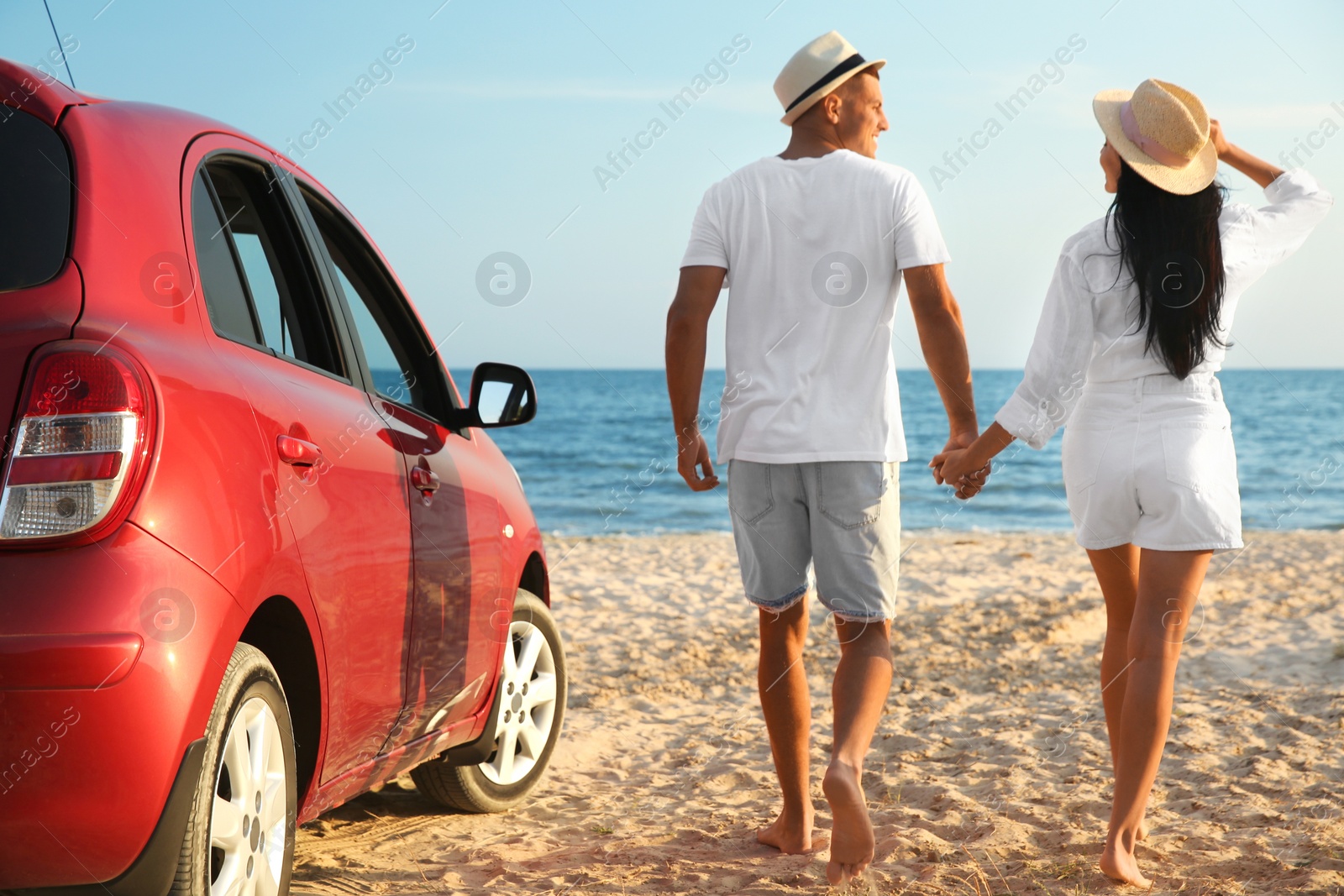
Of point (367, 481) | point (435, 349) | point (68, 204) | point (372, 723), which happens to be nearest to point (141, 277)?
point (68, 204)

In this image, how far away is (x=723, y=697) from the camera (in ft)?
19.8

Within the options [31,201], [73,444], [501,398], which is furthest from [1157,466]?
[31,201]

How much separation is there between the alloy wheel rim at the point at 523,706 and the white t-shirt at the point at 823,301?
1.11 meters

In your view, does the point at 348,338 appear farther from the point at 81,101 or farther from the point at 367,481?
the point at 81,101

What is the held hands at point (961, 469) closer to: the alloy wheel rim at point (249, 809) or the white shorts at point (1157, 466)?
the white shorts at point (1157, 466)

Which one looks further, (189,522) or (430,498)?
(430,498)

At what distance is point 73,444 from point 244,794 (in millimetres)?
731

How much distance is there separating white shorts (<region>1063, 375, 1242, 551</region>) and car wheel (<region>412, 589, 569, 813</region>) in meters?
1.81

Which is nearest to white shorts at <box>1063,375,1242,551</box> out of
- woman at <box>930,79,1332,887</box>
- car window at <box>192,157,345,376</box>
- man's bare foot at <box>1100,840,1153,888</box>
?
woman at <box>930,79,1332,887</box>

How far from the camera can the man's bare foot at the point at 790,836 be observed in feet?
11.3

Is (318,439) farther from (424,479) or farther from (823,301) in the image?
(823,301)

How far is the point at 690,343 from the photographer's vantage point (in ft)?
11.1

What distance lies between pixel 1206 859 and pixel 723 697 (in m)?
3.05

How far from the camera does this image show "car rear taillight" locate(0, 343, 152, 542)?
5.70 feet
